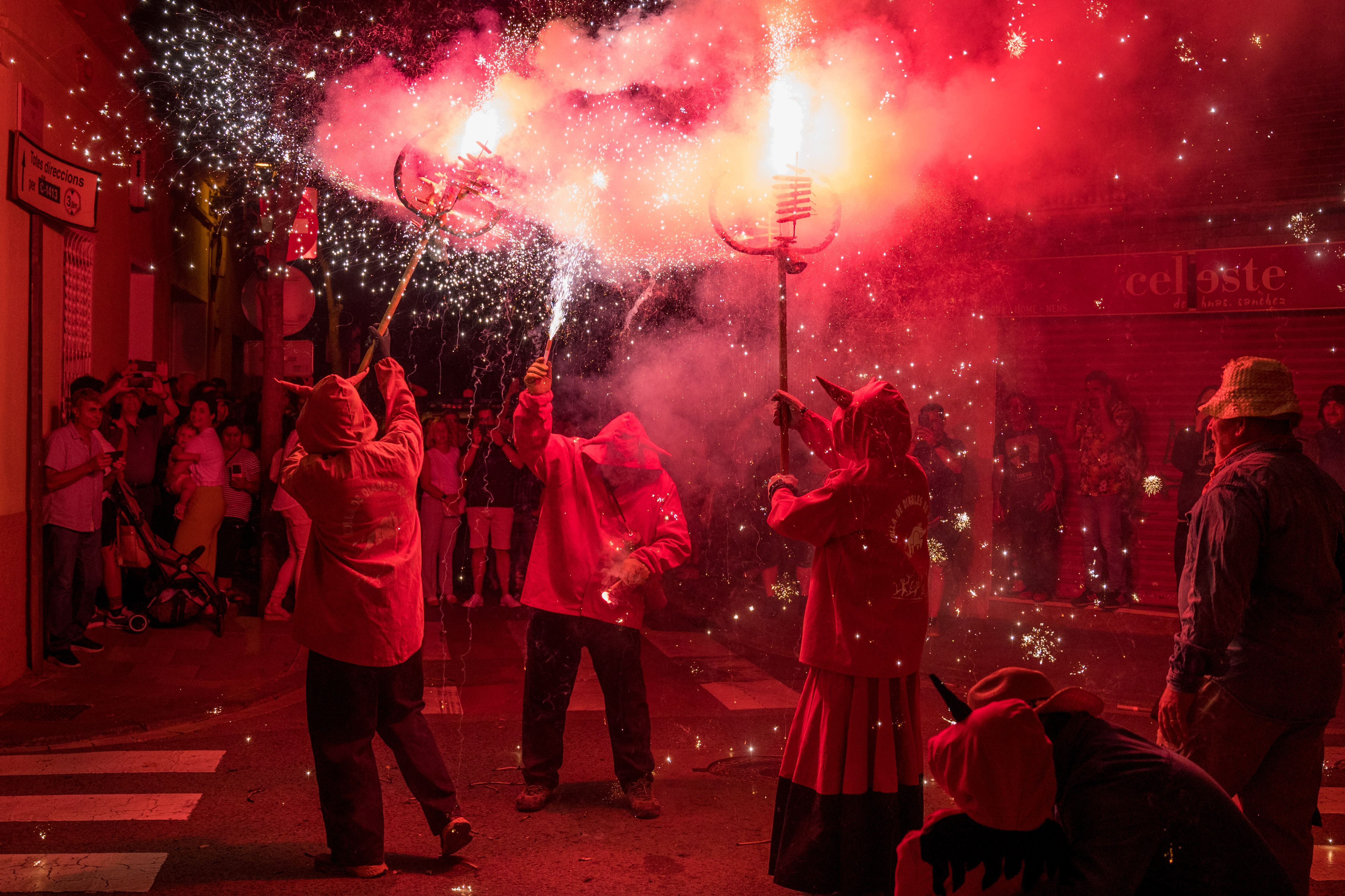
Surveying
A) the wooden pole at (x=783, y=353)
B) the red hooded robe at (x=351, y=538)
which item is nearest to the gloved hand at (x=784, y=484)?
the wooden pole at (x=783, y=353)

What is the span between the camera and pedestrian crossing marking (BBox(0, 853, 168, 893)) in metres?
3.86

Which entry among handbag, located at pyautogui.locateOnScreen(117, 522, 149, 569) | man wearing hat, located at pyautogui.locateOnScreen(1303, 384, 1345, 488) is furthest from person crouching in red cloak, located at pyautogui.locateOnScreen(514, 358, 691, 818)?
man wearing hat, located at pyautogui.locateOnScreen(1303, 384, 1345, 488)

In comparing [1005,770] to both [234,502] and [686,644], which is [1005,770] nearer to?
[686,644]

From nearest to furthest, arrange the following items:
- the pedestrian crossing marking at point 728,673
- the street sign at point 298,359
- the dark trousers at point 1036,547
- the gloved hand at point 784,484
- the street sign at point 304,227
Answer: the gloved hand at point 784,484, the pedestrian crossing marking at point 728,673, the street sign at point 304,227, the street sign at point 298,359, the dark trousers at point 1036,547

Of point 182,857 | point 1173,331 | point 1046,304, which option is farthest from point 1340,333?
point 182,857

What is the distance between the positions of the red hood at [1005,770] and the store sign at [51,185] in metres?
7.36

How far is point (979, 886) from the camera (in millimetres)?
2172

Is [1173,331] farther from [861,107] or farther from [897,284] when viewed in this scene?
[861,107]

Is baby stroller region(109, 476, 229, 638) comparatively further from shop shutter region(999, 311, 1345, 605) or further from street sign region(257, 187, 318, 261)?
Answer: shop shutter region(999, 311, 1345, 605)

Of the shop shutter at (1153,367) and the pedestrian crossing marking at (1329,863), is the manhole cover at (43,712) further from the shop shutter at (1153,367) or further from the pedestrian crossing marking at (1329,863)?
the shop shutter at (1153,367)

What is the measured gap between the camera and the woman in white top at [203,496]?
9.03m

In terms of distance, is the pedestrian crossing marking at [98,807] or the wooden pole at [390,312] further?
the pedestrian crossing marking at [98,807]

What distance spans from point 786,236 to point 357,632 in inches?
109

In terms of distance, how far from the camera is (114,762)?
552 cm
